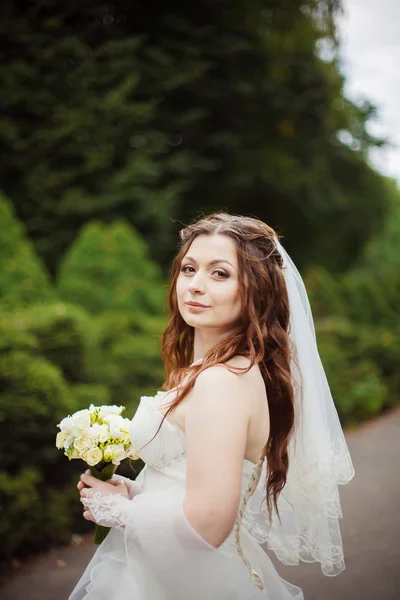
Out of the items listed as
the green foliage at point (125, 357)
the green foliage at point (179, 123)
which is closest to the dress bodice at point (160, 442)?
the green foliage at point (125, 357)

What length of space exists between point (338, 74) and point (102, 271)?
12.5m

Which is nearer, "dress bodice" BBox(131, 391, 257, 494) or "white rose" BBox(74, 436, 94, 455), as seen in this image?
"dress bodice" BBox(131, 391, 257, 494)

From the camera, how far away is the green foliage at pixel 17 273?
6484mm

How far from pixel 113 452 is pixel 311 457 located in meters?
0.76

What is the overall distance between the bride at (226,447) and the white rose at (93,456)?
114mm

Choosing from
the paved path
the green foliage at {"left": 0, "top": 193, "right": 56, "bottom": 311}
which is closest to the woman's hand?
the paved path

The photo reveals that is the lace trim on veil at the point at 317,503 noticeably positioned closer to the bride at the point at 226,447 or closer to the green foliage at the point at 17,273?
the bride at the point at 226,447

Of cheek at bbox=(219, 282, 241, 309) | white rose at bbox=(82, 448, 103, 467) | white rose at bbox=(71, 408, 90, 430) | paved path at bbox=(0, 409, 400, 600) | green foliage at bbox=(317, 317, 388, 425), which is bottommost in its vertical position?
paved path at bbox=(0, 409, 400, 600)

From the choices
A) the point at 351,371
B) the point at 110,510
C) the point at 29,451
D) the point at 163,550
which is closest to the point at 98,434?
the point at 110,510

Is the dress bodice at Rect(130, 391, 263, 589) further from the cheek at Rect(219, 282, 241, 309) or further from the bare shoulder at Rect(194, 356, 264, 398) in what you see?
the cheek at Rect(219, 282, 241, 309)

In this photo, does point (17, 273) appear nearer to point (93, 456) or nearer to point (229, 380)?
point (93, 456)

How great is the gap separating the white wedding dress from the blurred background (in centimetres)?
226

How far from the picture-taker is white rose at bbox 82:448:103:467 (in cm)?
206

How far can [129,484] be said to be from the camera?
7.55ft
